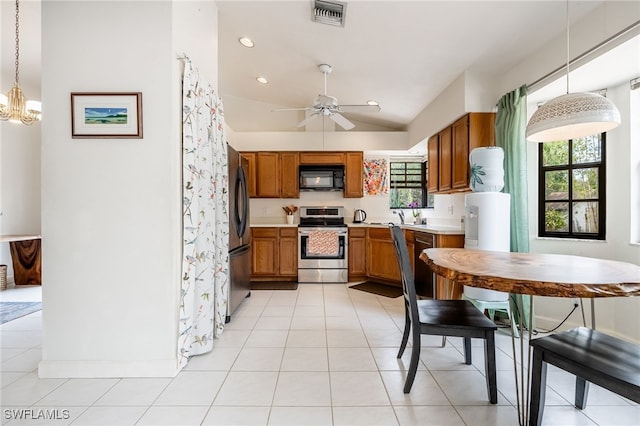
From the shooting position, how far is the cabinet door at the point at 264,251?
4363mm

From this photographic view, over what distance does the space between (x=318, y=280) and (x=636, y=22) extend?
3950 mm

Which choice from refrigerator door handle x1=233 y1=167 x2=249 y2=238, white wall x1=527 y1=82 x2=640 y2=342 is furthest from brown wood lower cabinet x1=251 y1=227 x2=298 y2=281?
white wall x1=527 y1=82 x2=640 y2=342

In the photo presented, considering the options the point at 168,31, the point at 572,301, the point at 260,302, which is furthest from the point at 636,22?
the point at 260,302

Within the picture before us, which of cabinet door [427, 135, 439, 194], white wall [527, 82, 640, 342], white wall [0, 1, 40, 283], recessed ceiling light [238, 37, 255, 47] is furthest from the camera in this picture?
white wall [0, 1, 40, 283]

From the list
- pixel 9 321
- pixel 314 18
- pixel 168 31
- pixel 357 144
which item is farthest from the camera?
pixel 357 144

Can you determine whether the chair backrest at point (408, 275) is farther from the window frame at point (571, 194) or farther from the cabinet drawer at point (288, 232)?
the cabinet drawer at point (288, 232)

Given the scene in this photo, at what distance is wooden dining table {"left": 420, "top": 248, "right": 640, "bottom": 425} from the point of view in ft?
3.49

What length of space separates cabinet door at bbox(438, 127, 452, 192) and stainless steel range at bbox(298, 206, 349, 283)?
5.18 feet

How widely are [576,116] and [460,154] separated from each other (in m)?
1.68

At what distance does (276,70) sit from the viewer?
358 centimetres

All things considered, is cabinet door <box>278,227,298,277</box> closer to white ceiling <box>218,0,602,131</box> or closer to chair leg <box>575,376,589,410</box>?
white ceiling <box>218,0,602,131</box>

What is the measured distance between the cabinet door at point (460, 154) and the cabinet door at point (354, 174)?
1732mm

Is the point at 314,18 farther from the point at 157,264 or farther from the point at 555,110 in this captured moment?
the point at 157,264

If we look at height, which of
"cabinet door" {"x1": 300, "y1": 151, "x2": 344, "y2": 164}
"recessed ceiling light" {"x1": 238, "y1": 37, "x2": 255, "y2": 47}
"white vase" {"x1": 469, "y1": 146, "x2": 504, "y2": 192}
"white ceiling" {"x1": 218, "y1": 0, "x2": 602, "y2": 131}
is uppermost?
"recessed ceiling light" {"x1": 238, "y1": 37, "x2": 255, "y2": 47}
